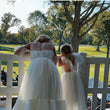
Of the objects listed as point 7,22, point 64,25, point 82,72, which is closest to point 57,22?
point 64,25

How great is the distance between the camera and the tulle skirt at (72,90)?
1705 mm

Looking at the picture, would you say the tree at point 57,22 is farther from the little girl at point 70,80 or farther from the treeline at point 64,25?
the little girl at point 70,80

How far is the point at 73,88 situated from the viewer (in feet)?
5.63

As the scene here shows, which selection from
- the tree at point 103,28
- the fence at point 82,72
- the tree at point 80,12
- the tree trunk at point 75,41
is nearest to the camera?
the fence at point 82,72

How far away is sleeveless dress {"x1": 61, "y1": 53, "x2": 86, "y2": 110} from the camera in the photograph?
5.59ft

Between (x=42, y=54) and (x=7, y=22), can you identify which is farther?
(x=7, y=22)

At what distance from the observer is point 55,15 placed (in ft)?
27.8

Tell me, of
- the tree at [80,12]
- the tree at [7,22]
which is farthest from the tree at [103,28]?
the tree at [7,22]

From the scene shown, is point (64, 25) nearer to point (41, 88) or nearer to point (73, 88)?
point (73, 88)

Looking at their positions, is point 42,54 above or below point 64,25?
below

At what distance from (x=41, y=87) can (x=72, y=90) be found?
42cm

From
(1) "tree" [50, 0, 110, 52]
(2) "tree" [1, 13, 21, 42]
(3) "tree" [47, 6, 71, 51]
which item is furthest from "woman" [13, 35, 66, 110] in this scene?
(2) "tree" [1, 13, 21, 42]

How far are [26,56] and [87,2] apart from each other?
684cm

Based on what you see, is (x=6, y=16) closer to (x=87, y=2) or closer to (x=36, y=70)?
(x=87, y=2)
